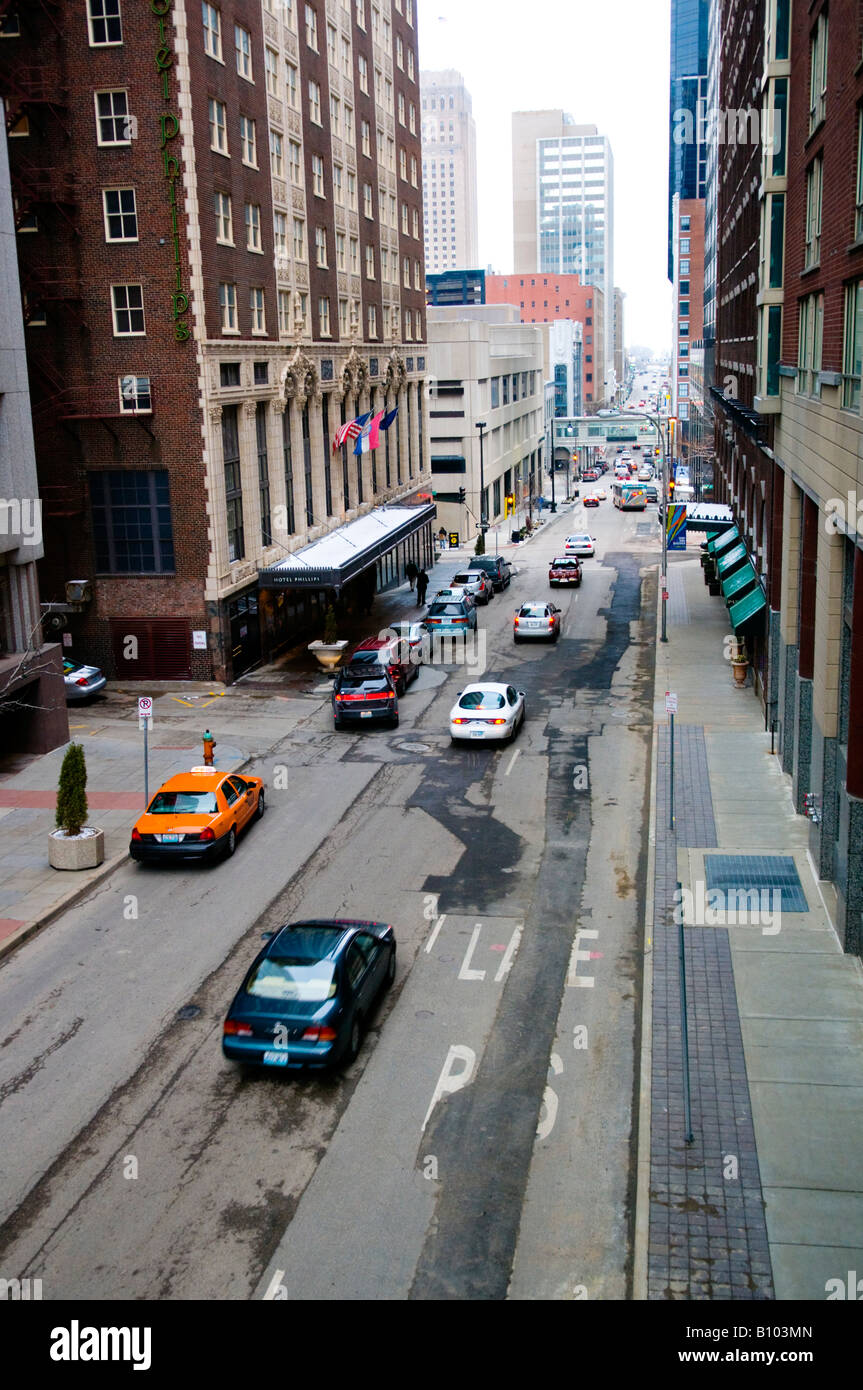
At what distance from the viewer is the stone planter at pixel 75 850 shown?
22.6 metres

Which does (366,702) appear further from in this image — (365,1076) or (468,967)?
(365,1076)

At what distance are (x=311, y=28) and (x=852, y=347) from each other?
1551 inches

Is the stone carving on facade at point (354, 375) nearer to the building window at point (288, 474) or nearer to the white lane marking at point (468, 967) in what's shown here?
the building window at point (288, 474)

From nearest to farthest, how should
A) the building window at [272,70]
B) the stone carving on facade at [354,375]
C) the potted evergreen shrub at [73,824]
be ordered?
the potted evergreen shrub at [73,824]
the building window at [272,70]
the stone carving on facade at [354,375]

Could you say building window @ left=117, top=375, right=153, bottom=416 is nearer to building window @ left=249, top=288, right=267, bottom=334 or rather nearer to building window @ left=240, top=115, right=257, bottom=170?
building window @ left=249, top=288, right=267, bottom=334

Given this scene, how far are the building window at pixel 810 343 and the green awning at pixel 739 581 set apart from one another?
410 inches

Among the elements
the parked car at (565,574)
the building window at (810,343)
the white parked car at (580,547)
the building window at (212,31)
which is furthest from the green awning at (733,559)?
the white parked car at (580,547)

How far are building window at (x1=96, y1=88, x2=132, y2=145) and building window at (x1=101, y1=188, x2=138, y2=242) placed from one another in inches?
53.4

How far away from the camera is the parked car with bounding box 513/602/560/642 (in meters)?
44.6

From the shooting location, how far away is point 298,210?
47969 mm

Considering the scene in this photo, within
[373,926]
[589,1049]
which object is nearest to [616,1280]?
[589,1049]

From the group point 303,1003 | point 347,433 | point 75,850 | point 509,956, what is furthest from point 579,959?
point 347,433

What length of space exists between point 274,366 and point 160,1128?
33.8 metres

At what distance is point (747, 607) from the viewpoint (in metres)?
33.8
